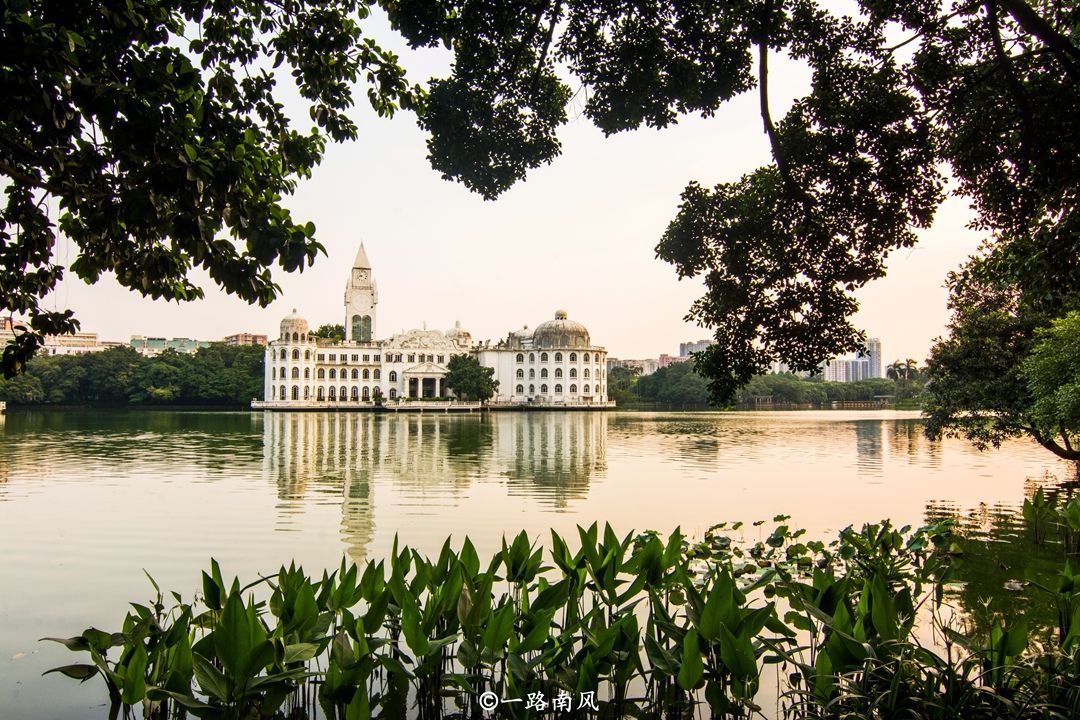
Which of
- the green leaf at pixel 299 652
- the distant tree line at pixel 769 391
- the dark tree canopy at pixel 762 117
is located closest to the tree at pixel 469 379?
the distant tree line at pixel 769 391

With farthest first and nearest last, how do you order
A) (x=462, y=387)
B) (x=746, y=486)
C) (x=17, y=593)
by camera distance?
(x=462, y=387) < (x=746, y=486) < (x=17, y=593)

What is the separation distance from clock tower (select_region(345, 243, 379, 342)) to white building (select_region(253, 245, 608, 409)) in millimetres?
107

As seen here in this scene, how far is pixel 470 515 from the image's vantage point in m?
11.0

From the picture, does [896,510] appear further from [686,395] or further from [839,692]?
[686,395]

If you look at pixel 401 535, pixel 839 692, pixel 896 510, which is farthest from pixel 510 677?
pixel 896 510

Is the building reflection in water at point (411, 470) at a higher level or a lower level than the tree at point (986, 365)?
lower

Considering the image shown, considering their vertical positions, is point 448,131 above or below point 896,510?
Answer: above

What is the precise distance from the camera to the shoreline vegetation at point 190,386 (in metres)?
66.9

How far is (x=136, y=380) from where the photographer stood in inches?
2741

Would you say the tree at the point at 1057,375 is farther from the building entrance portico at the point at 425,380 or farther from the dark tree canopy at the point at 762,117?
the building entrance portico at the point at 425,380

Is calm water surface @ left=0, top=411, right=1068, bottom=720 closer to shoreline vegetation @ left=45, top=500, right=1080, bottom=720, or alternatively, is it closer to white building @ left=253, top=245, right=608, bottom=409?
shoreline vegetation @ left=45, top=500, right=1080, bottom=720

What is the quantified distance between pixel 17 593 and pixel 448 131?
5.35 metres

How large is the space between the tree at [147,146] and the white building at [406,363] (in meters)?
66.7

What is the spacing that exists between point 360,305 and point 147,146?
276ft
